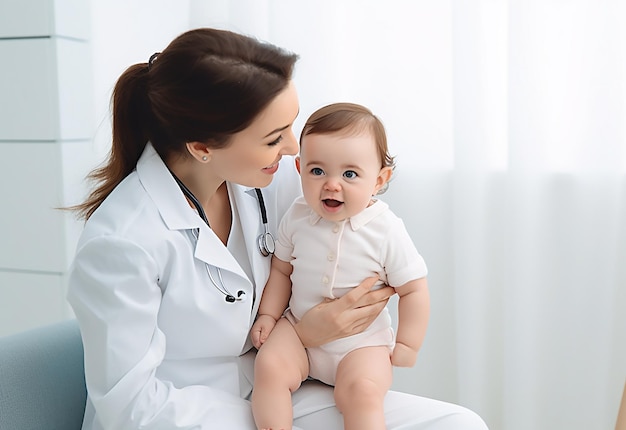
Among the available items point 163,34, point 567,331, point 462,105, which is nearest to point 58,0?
point 163,34

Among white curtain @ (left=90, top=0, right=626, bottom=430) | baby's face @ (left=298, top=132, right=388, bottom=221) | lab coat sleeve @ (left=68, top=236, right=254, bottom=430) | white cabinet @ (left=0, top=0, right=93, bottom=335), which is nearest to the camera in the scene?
lab coat sleeve @ (left=68, top=236, right=254, bottom=430)

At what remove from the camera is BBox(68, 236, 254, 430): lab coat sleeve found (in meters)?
1.40

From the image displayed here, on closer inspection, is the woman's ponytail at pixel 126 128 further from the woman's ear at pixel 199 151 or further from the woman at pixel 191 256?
the woman's ear at pixel 199 151

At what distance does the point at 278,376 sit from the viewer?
1512 millimetres

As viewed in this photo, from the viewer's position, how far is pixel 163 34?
9.04ft

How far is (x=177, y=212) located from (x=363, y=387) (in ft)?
1.62

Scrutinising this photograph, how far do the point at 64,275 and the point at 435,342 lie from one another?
4.06 feet

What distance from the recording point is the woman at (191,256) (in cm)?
142

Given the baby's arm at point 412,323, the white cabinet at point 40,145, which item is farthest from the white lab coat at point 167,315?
the white cabinet at point 40,145

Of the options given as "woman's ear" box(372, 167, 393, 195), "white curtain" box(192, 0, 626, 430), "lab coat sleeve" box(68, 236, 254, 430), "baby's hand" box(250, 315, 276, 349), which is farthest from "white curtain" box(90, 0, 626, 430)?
"lab coat sleeve" box(68, 236, 254, 430)

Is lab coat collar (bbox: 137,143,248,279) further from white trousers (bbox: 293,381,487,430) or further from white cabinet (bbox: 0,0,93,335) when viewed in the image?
white cabinet (bbox: 0,0,93,335)

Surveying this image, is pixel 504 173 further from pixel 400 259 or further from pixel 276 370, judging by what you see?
pixel 276 370

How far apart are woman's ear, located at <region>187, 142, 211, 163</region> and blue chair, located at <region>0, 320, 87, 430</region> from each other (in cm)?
52

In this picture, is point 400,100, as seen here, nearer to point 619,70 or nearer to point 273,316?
point 619,70
